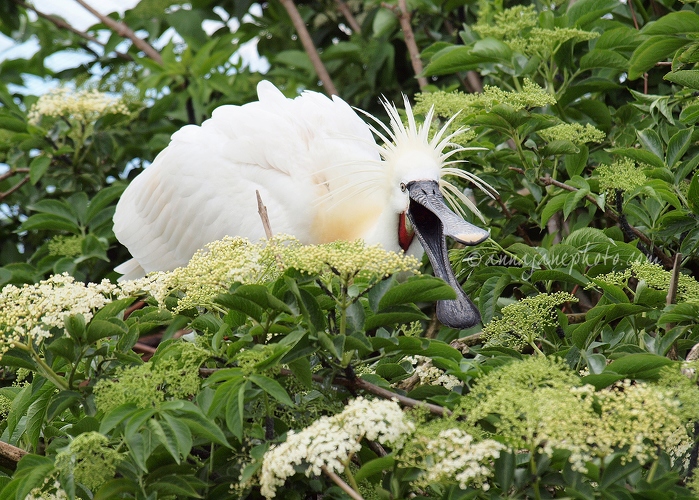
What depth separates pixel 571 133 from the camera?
323cm

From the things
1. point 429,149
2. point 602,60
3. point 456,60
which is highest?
point 456,60

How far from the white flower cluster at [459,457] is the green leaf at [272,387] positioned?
327mm

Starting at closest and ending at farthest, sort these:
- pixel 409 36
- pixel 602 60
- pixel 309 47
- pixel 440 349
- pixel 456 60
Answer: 1. pixel 440 349
2. pixel 602 60
3. pixel 456 60
4. pixel 409 36
5. pixel 309 47

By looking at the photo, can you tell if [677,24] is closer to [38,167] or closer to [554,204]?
[554,204]

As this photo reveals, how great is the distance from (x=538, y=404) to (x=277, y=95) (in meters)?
3.03

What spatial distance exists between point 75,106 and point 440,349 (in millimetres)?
2862

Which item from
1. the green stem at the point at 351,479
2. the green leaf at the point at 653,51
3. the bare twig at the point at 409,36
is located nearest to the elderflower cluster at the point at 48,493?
the green stem at the point at 351,479

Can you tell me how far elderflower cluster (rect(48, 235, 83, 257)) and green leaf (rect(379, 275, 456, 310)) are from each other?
253cm

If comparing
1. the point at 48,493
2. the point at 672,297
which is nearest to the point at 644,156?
the point at 672,297

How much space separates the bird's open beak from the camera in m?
3.08

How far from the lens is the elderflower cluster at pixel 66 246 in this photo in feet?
14.0

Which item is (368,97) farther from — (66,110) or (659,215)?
(659,215)

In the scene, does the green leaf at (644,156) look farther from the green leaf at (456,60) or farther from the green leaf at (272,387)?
the green leaf at (272,387)

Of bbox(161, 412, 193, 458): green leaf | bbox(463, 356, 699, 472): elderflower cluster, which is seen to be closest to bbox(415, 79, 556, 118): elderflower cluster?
bbox(463, 356, 699, 472): elderflower cluster
